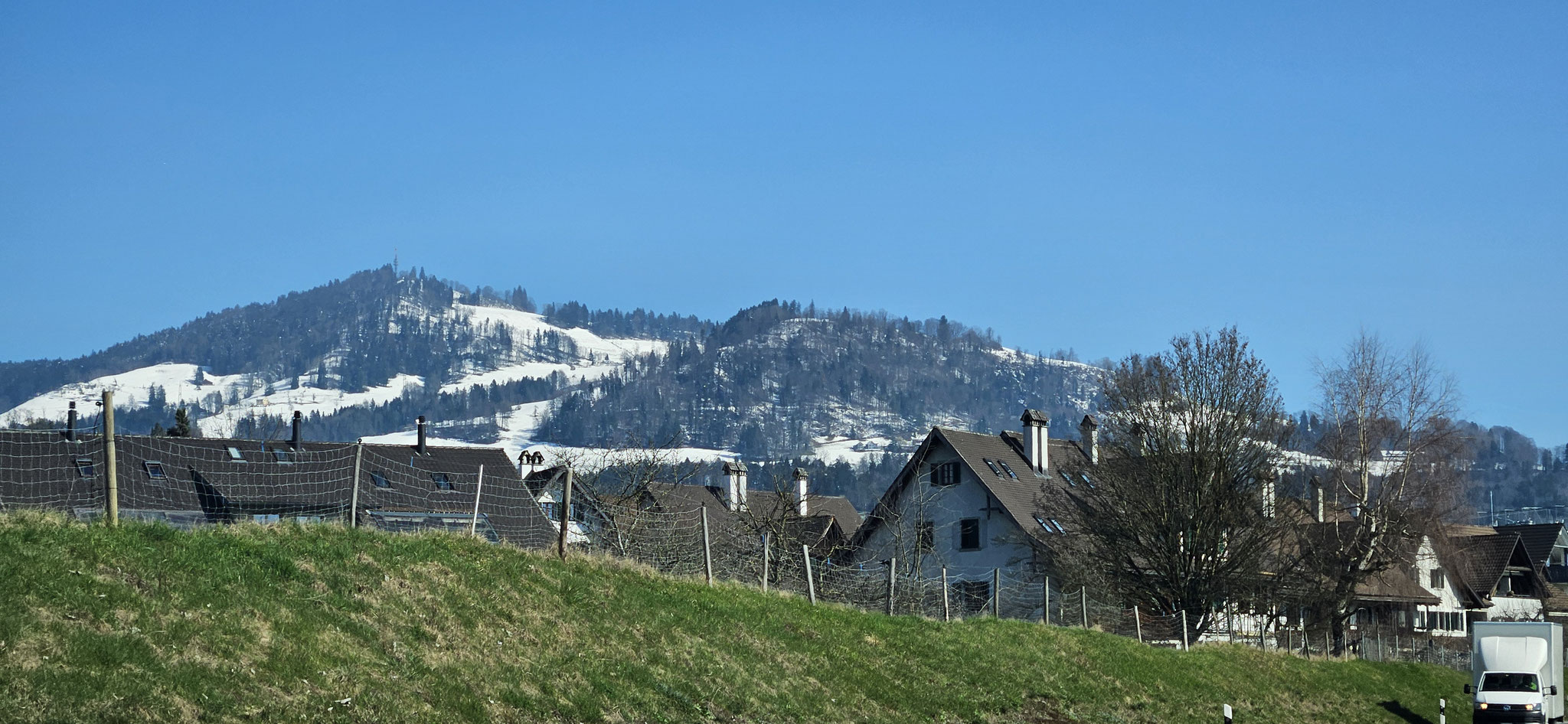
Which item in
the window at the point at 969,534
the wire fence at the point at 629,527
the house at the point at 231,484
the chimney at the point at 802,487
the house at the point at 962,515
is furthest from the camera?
the chimney at the point at 802,487

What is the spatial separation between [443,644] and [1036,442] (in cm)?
5340

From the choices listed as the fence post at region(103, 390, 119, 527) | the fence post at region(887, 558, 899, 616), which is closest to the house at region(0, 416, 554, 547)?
the fence post at region(887, 558, 899, 616)

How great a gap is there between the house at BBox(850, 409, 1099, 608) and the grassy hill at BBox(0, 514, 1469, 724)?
28.3m

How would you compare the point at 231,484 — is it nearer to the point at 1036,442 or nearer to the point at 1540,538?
the point at 1036,442

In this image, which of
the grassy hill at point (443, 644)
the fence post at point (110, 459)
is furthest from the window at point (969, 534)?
the fence post at point (110, 459)

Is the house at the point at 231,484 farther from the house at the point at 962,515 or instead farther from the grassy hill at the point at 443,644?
the grassy hill at the point at 443,644

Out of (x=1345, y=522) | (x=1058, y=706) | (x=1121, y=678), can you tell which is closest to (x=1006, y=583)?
(x=1345, y=522)

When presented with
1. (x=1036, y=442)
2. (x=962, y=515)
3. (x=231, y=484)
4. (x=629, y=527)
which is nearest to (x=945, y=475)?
(x=962, y=515)

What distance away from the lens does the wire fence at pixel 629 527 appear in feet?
119

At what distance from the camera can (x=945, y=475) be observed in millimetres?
60906

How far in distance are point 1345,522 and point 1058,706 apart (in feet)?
107

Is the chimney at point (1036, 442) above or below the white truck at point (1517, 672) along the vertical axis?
above

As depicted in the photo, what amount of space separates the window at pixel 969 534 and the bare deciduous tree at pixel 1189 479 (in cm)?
1551

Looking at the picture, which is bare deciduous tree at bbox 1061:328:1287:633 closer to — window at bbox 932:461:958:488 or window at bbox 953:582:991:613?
window at bbox 953:582:991:613
